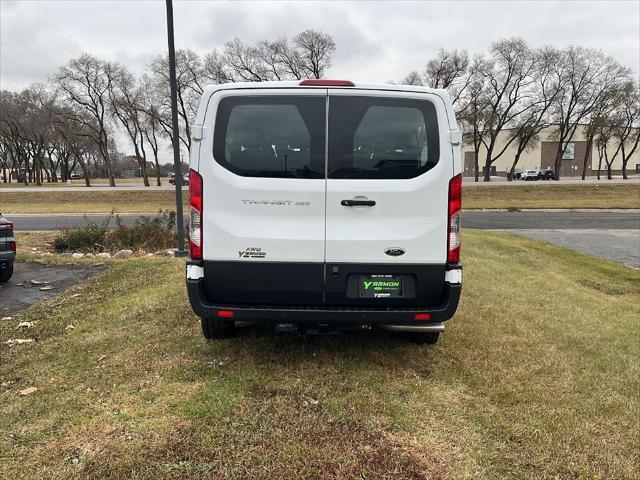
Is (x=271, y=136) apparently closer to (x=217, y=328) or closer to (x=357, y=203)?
(x=357, y=203)

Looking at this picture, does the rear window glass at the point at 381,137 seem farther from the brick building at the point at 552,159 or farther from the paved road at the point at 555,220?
the brick building at the point at 552,159

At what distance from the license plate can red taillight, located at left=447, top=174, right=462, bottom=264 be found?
1.41ft

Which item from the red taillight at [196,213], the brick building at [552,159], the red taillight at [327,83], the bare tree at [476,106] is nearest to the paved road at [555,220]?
the red taillight at [327,83]

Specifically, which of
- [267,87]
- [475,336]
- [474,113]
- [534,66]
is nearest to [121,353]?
[267,87]

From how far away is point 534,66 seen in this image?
51.9 metres

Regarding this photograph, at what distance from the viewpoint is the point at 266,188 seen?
345cm

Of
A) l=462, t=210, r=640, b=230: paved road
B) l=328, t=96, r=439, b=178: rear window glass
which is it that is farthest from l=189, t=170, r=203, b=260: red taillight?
l=462, t=210, r=640, b=230: paved road

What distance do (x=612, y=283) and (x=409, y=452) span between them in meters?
7.43

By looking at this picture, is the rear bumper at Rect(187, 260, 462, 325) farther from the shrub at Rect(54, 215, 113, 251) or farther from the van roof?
the shrub at Rect(54, 215, 113, 251)

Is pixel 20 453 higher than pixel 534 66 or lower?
lower

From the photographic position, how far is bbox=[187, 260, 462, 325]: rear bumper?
11.8 ft

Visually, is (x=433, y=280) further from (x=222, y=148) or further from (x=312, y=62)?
(x=312, y=62)

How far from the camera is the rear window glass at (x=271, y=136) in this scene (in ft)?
11.4

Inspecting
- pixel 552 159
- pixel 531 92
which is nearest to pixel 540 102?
pixel 531 92
